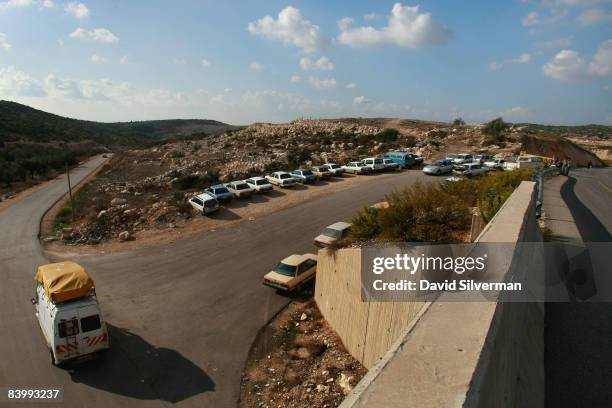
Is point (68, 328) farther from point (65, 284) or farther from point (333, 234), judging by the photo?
point (333, 234)

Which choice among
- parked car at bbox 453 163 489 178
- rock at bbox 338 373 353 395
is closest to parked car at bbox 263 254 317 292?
rock at bbox 338 373 353 395

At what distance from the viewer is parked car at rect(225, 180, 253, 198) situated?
92.2ft

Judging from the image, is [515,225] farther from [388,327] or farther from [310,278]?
[310,278]

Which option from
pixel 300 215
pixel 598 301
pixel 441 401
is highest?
pixel 441 401

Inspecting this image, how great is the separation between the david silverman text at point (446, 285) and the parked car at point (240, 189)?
19533mm

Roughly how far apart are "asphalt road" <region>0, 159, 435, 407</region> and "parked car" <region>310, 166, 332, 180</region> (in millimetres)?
9948

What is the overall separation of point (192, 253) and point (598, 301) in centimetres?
1689

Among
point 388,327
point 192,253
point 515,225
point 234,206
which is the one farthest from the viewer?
point 234,206

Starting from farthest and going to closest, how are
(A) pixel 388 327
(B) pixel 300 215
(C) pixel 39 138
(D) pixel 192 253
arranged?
1. (C) pixel 39 138
2. (B) pixel 300 215
3. (D) pixel 192 253
4. (A) pixel 388 327

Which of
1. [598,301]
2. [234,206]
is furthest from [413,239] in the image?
[234,206]

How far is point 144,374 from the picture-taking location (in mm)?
10258

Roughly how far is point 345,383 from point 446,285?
4.62m

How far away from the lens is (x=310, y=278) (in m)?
15.3

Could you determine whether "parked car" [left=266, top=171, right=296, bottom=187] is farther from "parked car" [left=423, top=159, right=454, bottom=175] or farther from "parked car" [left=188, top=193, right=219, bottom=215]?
"parked car" [left=423, top=159, right=454, bottom=175]
